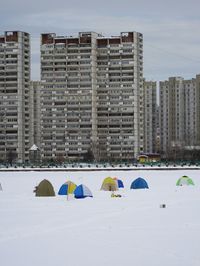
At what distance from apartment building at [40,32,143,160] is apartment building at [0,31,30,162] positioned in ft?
16.3

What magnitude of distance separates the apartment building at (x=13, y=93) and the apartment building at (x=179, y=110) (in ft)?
149

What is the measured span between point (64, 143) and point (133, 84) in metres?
17.6

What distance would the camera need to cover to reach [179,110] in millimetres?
155125

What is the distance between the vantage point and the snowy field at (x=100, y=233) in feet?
41.0

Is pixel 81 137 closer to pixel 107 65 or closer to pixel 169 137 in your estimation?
pixel 107 65

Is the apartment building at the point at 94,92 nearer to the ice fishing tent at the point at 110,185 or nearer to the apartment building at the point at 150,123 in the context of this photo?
the apartment building at the point at 150,123

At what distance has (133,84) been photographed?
117 meters

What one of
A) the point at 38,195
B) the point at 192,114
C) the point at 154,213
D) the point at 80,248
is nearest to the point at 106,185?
the point at 38,195

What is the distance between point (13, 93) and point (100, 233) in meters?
107

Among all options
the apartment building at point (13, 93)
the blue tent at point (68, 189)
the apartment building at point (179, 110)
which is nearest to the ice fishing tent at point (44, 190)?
the blue tent at point (68, 189)

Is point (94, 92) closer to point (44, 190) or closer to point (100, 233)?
point (44, 190)

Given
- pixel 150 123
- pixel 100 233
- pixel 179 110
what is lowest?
pixel 100 233

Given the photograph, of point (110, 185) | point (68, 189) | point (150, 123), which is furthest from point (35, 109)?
point (68, 189)

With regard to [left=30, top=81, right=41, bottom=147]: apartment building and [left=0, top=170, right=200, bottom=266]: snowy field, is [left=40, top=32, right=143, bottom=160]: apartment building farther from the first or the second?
[left=0, top=170, right=200, bottom=266]: snowy field
